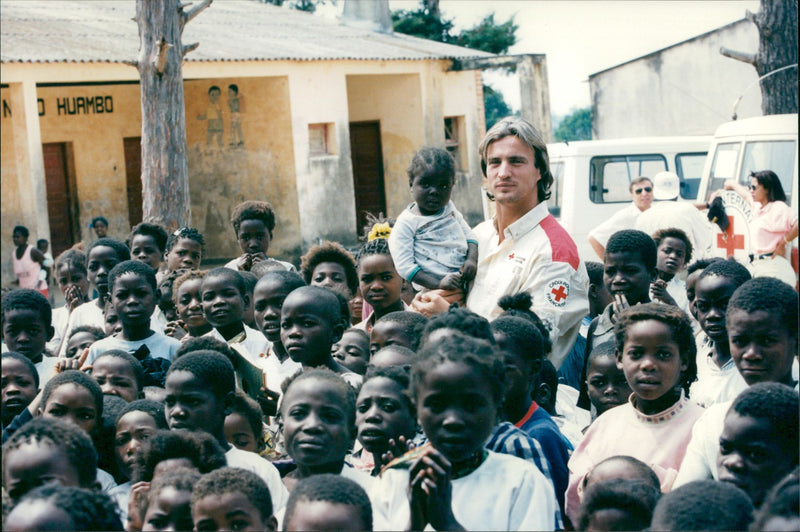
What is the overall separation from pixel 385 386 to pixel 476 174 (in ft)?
50.7

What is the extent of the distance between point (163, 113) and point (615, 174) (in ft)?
16.7

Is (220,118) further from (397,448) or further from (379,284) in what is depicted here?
(397,448)

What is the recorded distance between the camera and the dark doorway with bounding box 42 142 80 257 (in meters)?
15.0

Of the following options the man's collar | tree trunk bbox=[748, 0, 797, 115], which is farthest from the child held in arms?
tree trunk bbox=[748, 0, 797, 115]

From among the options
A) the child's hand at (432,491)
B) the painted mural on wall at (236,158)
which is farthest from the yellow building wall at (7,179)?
the child's hand at (432,491)

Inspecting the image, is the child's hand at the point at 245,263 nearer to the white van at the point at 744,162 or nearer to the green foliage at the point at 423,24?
the white van at the point at 744,162

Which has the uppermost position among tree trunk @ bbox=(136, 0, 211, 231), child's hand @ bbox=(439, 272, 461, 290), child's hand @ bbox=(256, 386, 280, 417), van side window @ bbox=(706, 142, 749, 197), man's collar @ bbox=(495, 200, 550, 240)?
tree trunk @ bbox=(136, 0, 211, 231)

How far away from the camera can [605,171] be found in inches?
436

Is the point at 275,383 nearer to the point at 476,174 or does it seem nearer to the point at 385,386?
the point at 385,386

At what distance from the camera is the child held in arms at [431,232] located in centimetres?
441

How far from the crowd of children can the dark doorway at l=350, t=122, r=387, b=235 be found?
43.5 feet

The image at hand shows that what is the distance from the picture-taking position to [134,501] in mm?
3043

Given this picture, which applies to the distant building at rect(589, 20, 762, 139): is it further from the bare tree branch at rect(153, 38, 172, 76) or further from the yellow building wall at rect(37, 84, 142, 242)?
the bare tree branch at rect(153, 38, 172, 76)

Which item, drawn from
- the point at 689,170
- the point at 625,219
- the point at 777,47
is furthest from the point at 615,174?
the point at 625,219
